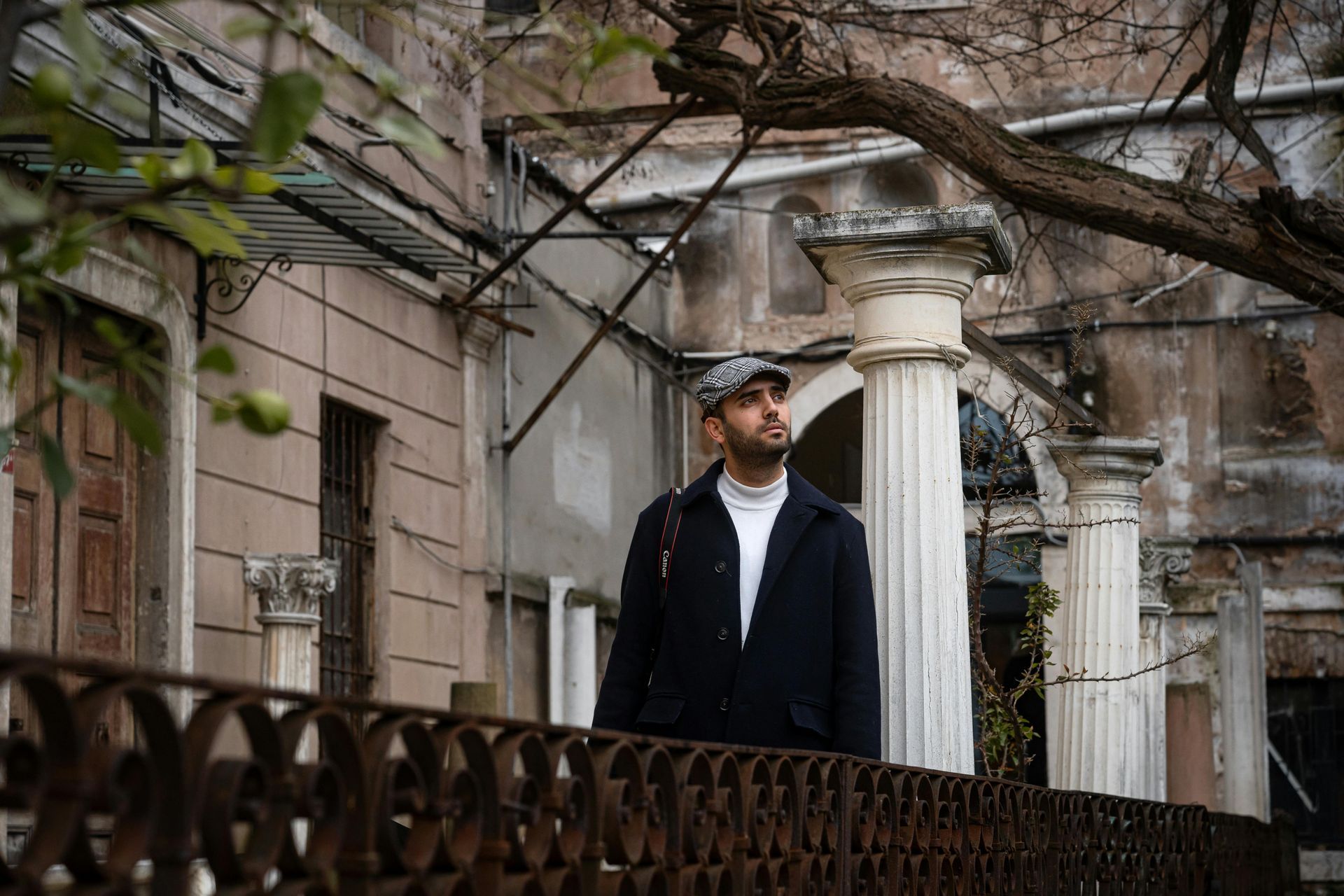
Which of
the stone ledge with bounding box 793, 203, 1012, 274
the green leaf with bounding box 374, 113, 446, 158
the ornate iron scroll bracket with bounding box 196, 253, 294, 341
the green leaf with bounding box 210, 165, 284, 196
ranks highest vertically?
the ornate iron scroll bracket with bounding box 196, 253, 294, 341

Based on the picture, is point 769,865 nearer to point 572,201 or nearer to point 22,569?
point 22,569

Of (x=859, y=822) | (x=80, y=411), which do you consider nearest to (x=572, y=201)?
(x=80, y=411)

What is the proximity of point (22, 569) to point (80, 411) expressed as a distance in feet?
3.09

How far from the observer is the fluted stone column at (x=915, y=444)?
5.35 meters

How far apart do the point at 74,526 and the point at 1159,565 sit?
7.12 meters

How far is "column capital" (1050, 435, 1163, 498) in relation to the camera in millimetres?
9016

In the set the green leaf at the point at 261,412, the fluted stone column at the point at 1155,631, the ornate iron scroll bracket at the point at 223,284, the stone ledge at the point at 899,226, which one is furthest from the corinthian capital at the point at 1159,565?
the green leaf at the point at 261,412

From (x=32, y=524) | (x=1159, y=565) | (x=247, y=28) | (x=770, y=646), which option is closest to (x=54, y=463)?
(x=247, y=28)

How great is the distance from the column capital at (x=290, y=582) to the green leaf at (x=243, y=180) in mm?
7607

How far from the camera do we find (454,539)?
12.8 m

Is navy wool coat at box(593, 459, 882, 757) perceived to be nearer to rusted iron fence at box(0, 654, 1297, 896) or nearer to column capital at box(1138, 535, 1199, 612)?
rusted iron fence at box(0, 654, 1297, 896)

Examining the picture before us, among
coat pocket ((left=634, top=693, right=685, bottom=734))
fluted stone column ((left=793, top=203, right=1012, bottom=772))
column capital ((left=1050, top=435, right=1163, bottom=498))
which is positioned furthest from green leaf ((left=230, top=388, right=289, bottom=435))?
column capital ((left=1050, top=435, right=1163, bottom=498))

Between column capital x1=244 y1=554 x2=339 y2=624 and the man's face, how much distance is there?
525cm

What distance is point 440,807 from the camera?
83.0 inches
